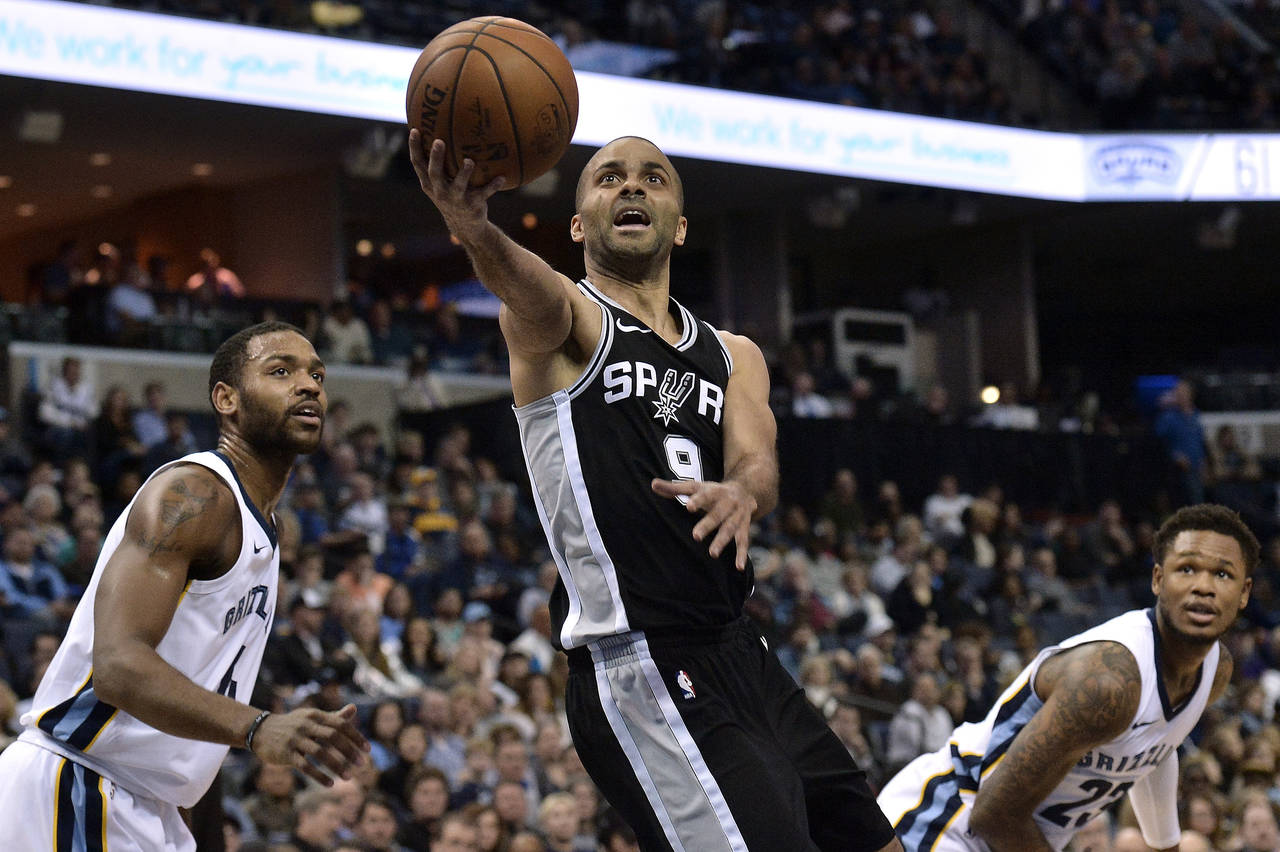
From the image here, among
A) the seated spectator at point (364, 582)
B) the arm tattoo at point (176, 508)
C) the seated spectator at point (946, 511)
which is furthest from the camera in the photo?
the seated spectator at point (946, 511)

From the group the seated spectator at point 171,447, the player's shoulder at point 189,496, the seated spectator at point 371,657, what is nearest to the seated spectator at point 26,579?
the seated spectator at point 371,657

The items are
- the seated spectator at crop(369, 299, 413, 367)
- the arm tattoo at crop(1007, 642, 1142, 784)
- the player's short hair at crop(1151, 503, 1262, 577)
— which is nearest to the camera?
the arm tattoo at crop(1007, 642, 1142, 784)

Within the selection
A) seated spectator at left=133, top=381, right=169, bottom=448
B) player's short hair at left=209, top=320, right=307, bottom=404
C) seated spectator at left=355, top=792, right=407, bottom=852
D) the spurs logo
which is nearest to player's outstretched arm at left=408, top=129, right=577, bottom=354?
Result: the spurs logo

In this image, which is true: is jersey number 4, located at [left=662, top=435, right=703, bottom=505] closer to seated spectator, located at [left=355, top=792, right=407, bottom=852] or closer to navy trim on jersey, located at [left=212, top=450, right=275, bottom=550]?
navy trim on jersey, located at [left=212, top=450, right=275, bottom=550]

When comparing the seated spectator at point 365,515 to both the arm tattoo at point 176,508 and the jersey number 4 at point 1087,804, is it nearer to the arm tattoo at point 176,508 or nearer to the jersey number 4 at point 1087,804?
the jersey number 4 at point 1087,804

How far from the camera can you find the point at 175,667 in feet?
12.0

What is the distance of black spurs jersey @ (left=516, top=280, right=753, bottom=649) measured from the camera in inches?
145

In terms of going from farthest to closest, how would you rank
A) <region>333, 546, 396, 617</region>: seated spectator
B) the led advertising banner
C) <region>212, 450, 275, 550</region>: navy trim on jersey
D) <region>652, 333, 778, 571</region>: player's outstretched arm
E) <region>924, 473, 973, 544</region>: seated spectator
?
<region>924, 473, 973, 544</region>: seated spectator → the led advertising banner → <region>333, 546, 396, 617</region>: seated spectator → <region>212, 450, 275, 550</region>: navy trim on jersey → <region>652, 333, 778, 571</region>: player's outstretched arm

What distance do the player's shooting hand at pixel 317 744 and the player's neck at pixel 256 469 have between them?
831 millimetres

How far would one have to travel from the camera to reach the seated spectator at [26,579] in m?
9.23

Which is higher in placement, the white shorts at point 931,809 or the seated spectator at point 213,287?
the seated spectator at point 213,287

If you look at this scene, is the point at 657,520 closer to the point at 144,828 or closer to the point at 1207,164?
the point at 144,828

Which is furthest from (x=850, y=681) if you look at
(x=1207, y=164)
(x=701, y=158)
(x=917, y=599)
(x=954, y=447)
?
(x=1207, y=164)

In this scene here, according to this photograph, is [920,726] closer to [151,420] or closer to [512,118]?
[151,420]
